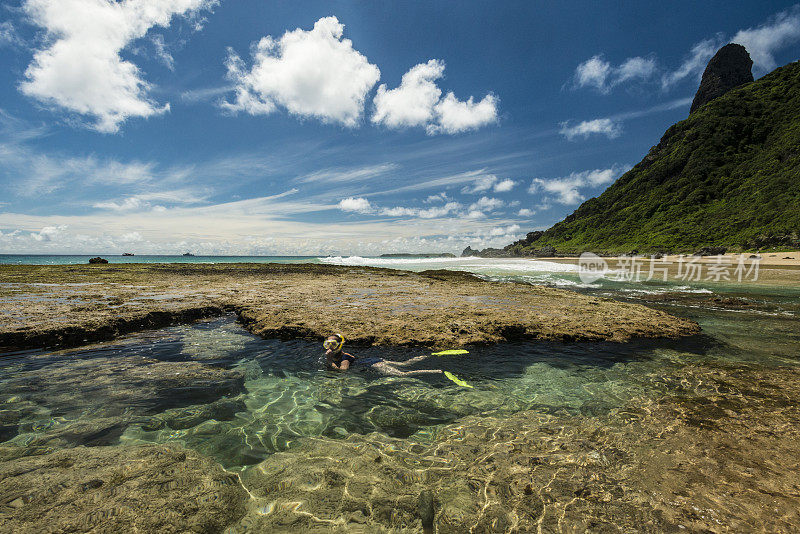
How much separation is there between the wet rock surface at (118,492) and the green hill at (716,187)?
261ft

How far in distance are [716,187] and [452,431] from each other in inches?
5093

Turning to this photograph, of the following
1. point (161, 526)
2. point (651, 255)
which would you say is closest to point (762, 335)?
point (161, 526)

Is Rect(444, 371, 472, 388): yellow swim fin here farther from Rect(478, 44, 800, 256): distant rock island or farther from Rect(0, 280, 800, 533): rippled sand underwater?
Rect(478, 44, 800, 256): distant rock island

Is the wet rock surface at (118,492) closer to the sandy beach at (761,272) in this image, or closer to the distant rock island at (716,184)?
the sandy beach at (761,272)

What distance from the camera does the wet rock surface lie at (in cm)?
317

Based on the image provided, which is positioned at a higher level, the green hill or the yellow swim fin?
the green hill

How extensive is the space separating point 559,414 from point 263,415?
5.96m

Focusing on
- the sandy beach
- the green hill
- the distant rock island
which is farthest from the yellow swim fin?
the distant rock island

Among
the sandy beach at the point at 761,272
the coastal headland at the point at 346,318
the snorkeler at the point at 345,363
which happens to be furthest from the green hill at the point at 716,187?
the snorkeler at the point at 345,363

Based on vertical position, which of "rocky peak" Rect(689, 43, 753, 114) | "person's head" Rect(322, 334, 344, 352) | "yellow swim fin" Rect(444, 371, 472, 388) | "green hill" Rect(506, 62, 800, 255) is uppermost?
"rocky peak" Rect(689, 43, 753, 114)

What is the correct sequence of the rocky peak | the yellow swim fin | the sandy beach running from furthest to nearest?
the rocky peak < the sandy beach < the yellow swim fin

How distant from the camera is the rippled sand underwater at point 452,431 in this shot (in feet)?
11.9

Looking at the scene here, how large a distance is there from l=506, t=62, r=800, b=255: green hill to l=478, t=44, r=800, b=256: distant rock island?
268 millimetres

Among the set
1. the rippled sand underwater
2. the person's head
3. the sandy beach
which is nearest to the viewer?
the rippled sand underwater
